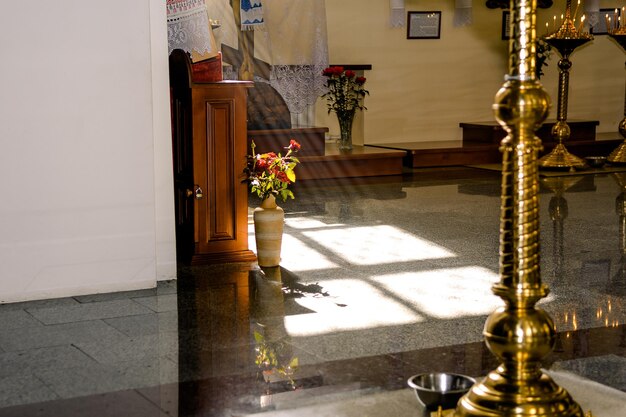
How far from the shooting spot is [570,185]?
925cm

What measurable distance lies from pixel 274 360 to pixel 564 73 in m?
7.43

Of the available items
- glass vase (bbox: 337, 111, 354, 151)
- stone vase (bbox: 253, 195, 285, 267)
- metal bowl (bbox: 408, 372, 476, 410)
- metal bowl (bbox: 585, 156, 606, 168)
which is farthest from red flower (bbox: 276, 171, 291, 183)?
metal bowl (bbox: 585, 156, 606, 168)

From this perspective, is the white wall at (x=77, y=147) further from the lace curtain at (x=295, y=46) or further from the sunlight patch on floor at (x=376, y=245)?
the lace curtain at (x=295, y=46)

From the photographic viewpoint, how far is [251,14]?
384 inches

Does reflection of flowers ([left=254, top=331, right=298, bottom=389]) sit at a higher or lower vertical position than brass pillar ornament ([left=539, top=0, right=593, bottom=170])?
lower

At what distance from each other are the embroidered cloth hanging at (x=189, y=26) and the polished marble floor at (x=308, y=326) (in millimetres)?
1331

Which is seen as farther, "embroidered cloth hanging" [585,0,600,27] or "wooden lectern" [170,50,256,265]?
"embroidered cloth hanging" [585,0,600,27]

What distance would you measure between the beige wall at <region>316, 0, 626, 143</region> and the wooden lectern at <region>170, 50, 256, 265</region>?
6173 mm

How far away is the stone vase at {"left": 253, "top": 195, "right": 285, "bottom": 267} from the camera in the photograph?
18.0 ft

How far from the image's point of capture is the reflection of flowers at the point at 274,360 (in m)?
3.57

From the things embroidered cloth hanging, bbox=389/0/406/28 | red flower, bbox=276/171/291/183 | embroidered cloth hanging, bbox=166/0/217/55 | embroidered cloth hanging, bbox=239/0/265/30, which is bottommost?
red flower, bbox=276/171/291/183

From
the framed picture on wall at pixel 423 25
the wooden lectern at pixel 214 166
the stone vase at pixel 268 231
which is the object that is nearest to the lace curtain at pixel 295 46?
the framed picture on wall at pixel 423 25

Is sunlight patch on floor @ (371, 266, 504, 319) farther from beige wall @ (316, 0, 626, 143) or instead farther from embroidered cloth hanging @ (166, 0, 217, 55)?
beige wall @ (316, 0, 626, 143)

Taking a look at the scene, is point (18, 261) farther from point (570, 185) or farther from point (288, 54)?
point (570, 185)
